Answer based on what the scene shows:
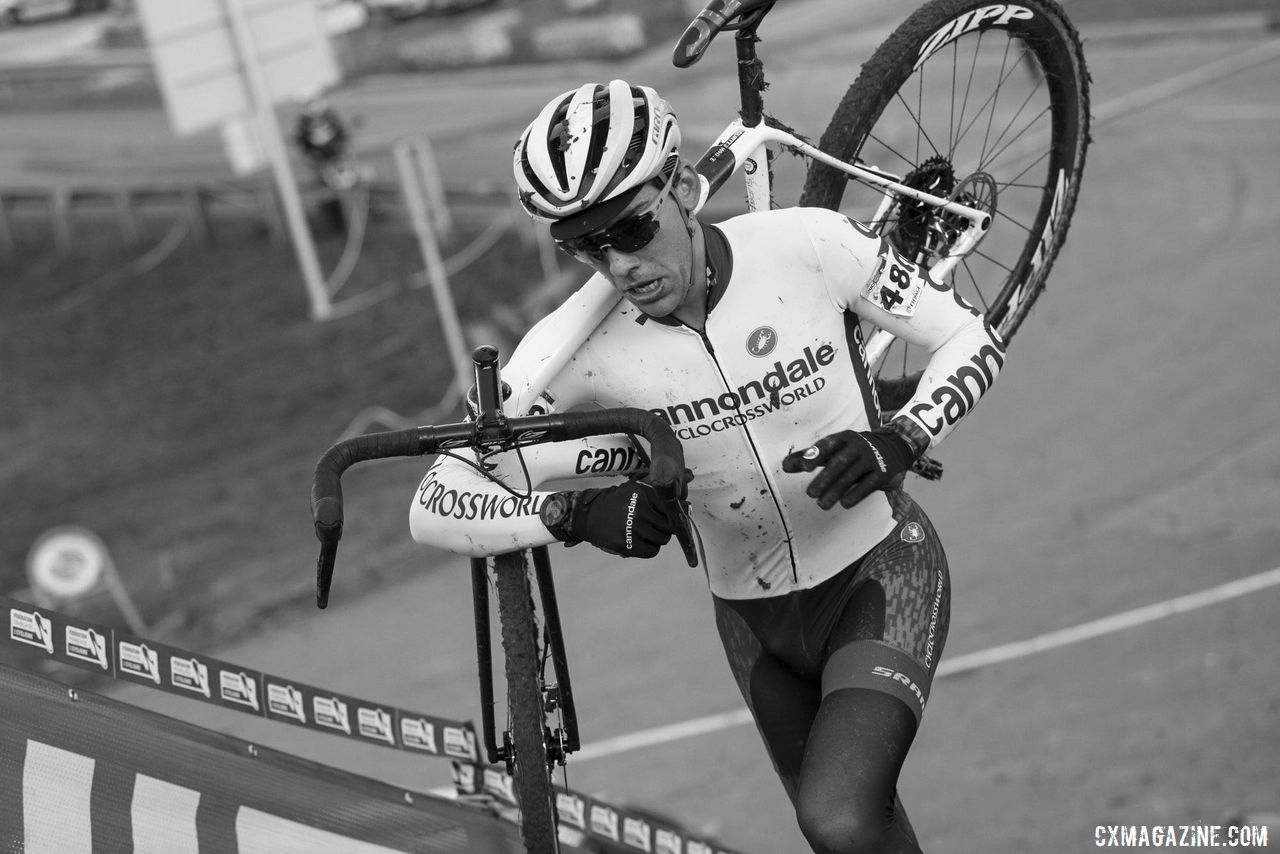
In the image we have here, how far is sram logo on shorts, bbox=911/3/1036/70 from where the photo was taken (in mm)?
6180

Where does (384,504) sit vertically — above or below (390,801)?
below

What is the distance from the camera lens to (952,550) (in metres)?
11.4

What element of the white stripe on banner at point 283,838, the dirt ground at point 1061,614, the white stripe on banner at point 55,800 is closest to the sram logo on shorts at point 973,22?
the white stripe on banner at point 283,838

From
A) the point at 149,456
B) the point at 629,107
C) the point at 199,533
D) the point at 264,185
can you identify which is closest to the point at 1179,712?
the point at 629,107

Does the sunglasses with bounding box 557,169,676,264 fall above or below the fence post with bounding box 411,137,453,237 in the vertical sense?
above

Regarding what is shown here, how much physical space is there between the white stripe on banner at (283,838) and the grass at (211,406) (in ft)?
24.1

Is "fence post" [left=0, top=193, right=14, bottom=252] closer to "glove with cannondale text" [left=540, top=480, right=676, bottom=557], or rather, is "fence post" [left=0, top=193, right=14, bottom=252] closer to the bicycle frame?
the bicycle frame

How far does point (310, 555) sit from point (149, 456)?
3641 mm

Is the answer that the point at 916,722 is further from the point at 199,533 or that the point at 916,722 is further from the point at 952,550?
the point at 199,533

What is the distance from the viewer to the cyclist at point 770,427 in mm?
4582

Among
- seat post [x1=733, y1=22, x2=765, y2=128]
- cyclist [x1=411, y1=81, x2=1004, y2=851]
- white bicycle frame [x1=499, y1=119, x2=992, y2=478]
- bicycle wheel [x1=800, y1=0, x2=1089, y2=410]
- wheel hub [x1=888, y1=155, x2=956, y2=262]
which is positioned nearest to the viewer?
cyclist [x1=411, y1=81, x2=1004, y2=851]

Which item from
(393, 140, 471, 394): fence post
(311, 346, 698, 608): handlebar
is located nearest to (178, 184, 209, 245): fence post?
(393, 140, 471, 394): fence post

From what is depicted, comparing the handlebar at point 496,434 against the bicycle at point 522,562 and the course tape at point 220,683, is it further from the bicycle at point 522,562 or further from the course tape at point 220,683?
the course tape at point 220,683

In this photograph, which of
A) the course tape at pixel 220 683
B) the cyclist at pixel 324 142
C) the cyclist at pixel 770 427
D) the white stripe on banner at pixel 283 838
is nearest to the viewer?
the cyclist at pixel 770 427
